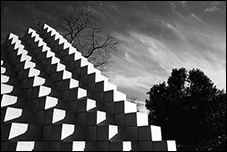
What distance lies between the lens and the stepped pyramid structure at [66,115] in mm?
2830

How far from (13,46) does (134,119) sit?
5.66 m

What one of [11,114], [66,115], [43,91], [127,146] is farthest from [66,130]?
[43,91]

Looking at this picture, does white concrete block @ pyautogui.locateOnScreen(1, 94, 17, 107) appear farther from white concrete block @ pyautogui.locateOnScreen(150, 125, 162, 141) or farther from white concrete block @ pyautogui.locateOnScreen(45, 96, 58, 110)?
white concrete block @ pyautogui.locateOnScreen(150, 125, 162, 141)

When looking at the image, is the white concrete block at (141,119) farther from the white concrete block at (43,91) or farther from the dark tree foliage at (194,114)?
the dark tree foliage at (194,114)

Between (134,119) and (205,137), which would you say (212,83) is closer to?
(205,137)

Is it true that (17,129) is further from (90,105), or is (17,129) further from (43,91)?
(90,105)

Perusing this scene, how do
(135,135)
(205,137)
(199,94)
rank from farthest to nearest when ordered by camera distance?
(199,94)
(205,137)
(135,135)

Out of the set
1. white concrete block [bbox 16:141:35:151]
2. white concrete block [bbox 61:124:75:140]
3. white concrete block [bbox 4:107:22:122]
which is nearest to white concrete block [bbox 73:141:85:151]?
white concrete block [bbox 61:124:75:140]

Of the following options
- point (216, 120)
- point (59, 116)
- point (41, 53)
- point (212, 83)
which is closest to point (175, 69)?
point (212, 83)

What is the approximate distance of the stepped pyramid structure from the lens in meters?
2.83

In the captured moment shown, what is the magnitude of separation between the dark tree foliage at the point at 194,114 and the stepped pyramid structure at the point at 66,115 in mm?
15035

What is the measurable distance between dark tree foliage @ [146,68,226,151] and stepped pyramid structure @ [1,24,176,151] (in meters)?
15.0

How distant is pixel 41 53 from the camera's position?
5.82 meters

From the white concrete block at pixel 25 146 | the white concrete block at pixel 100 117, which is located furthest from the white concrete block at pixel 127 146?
the white concrete block at pixel 25 146
